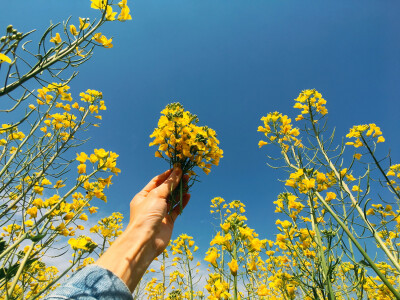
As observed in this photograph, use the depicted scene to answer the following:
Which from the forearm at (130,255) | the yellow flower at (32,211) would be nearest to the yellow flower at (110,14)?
the forearm at (130,255)

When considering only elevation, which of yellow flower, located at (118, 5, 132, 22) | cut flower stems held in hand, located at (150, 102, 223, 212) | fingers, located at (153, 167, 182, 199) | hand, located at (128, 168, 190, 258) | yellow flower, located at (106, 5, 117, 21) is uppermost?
yellow flower, located at (118, 5, 132, 22)

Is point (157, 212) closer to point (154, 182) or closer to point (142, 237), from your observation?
point (142, 237)

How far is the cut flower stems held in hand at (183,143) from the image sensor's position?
5.16ft

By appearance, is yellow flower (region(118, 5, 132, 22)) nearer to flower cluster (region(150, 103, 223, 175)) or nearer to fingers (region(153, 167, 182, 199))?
flower cluster (region(150, 103, 223, 175))

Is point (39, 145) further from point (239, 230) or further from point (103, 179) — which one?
point (239, 230)

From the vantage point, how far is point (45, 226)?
2270 millimetres

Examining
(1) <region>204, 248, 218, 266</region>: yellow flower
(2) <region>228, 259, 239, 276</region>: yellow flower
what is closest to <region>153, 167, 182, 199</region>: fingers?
(2) <region>228, 259, 239, 276</region>: yellow flower

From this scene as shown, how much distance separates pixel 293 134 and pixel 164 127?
115 inches

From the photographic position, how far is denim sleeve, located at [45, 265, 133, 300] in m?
0.76

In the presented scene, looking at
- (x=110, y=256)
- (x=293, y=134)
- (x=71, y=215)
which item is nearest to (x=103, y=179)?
Result: (x=71, y=215)

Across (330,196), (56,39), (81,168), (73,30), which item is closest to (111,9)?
(73,30)

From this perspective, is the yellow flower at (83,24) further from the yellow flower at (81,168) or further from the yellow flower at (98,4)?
the yellow flower at (81,168)

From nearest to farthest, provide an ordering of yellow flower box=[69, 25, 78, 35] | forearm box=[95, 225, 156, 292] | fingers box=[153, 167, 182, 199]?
forearm box=[95, 225, 156, 292] → fingers box=[153, 167, 182, 199] → yellow flower box=[69, 25, 78, 35]

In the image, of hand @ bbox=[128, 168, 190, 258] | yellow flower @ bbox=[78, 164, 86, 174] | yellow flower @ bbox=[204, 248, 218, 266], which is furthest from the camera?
yellow flower @ bbox=[204, 248, 218, 266]
